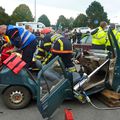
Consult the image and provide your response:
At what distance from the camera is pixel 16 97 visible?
6.07m

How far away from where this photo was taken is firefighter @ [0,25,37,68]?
6.89m

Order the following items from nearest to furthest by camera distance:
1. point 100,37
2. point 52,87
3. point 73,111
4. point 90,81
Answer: point 52,87 < point 73,111 < point 90,81 < point 100,37

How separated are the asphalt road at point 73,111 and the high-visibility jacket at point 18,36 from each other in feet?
4.76

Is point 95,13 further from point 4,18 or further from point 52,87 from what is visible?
point 52,87

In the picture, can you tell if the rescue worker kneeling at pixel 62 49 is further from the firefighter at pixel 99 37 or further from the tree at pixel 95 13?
the tree at pixel 95 13

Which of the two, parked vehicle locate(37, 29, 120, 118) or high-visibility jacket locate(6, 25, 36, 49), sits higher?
high-visibility jacket locate(6, 25, 36, 49)

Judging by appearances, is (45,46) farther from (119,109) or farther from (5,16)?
(5,16)

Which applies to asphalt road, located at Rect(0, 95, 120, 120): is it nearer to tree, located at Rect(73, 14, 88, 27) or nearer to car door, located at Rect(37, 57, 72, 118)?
car door, located at Rect(37, 57, 72, 118)

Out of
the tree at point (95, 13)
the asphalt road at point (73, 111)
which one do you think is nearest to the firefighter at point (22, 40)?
the asphalt road at point (73, 111)

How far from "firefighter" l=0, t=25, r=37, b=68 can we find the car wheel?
97 cm

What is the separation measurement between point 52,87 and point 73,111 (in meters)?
0.96

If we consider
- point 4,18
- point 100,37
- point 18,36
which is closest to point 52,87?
point 18,36

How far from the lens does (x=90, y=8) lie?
249 ft

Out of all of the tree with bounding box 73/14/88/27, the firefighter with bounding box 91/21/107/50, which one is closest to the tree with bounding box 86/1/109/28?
the tree with bounding box 73/14/88/27
